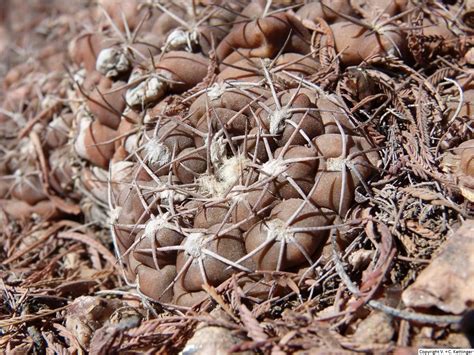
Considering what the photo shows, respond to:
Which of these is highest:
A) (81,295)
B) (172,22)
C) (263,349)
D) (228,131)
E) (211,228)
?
(172,22)

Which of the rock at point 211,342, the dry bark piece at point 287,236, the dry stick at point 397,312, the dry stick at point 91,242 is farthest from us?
the dry stick at point 91,242

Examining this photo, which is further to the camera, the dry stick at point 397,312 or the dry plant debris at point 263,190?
the dry plant debris at point 263,190

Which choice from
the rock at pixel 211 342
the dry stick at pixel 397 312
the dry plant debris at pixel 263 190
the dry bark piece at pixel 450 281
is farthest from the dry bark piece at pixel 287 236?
the dry bark piece at pixel 450 281

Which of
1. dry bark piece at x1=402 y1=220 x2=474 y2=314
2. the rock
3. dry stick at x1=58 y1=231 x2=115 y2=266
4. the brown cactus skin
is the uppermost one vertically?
dry bark piece at x1=402 y1=220 x2=474 y2=314

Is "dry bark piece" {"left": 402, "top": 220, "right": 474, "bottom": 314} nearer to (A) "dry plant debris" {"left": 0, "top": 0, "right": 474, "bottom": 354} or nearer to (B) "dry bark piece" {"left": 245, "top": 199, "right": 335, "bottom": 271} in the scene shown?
(A) "dry plant debris" {"left": 0, "top": 0, "right": 474, "bottom": 354}

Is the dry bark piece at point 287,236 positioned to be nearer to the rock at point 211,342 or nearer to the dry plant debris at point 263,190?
the dry plant debris at point 263,190

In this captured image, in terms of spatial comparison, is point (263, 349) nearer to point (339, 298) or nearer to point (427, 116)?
point (339, 298)

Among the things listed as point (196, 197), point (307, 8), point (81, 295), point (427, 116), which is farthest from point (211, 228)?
point (307, 8)

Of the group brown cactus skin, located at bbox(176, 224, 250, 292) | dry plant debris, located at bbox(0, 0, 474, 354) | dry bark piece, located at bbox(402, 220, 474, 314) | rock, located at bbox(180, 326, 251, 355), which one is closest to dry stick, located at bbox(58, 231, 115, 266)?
dry plant debris, located at bbox(0, 0, 474, 354)
